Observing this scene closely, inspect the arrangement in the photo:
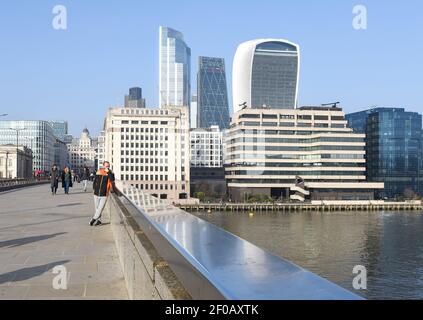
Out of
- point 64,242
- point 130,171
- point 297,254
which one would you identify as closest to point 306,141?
point 130,171

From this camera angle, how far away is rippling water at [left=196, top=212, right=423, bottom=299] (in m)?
45.2

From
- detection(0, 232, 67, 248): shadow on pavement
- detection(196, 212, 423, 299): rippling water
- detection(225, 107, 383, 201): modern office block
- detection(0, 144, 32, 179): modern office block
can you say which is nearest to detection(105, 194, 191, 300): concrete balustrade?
detection(0, 232, 67, 248): shadow on pavement

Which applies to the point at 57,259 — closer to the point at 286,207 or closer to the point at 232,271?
the point at 232,271

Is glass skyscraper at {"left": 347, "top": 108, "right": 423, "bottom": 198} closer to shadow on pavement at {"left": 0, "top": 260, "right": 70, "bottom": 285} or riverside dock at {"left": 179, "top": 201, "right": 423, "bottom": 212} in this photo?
riverside dock at {"left": 179, "top": 201, "right": 423, "bottom": 212}

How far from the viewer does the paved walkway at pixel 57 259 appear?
7.40 metres

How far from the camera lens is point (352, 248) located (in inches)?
2579

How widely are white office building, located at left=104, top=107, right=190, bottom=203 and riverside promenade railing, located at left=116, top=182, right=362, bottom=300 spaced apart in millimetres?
156710

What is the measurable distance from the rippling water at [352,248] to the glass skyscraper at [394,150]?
8312 cm

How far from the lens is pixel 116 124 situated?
16638cm

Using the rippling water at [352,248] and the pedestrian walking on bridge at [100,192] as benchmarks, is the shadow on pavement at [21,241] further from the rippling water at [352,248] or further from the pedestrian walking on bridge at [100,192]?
the rippling water at [352,248]

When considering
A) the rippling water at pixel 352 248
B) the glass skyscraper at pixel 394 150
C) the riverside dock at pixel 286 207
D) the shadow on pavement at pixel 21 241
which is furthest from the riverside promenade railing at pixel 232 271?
the glass skyscraper at pixel 394 150

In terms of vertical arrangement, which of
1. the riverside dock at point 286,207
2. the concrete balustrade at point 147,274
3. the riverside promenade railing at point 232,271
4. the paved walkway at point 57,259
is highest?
the riverside promenade railing at point 232,271
